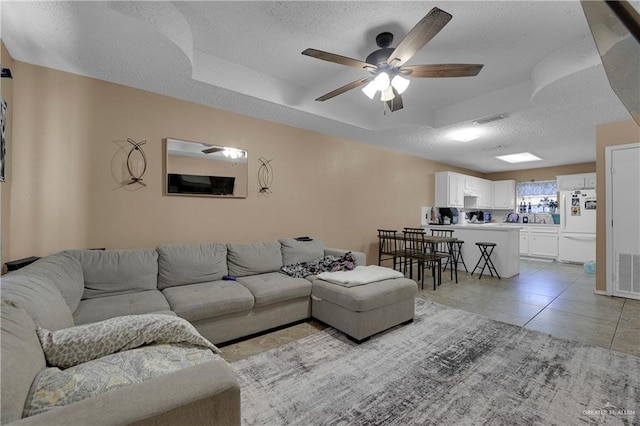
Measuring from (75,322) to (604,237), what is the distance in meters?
6.01

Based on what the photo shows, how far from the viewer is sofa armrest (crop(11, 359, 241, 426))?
31.4 inches

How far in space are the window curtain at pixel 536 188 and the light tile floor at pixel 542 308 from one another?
3.21 m

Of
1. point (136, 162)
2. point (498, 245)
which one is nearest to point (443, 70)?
point (136, 162)

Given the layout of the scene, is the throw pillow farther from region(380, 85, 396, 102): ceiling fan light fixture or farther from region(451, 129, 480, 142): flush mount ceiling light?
region(451, 129, 480, 142): flush mount ceiling light

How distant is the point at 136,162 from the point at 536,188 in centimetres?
943

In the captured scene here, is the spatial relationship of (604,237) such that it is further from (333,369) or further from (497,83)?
(333,369)

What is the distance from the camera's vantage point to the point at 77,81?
2.57 meters

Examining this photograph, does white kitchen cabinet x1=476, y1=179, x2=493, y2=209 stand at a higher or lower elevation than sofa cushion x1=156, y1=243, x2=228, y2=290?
higher

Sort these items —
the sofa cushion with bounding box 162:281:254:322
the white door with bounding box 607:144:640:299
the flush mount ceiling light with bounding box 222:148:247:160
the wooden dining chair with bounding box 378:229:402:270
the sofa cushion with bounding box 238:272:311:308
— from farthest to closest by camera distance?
the wooden dining chair with bounding box 378:229:402:270 < the white door with bounding box 607:144:640:299 < the flush mount ceiling light with bounding box 222:148:247:160 < the sofa cushion with bounding box 238:272:311:308 < the sofa cushion with bounding box 162:281:254:322

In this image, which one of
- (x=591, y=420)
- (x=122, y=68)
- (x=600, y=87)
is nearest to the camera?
(x=591, y=420)

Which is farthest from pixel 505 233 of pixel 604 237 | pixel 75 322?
pixel 75 322

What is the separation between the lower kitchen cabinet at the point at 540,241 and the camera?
22.2 ft

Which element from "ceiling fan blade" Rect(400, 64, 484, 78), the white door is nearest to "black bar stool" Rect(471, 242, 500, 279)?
the white door

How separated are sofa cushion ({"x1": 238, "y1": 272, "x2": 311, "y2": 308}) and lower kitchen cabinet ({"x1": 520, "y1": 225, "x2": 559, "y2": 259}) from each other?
278 inches
